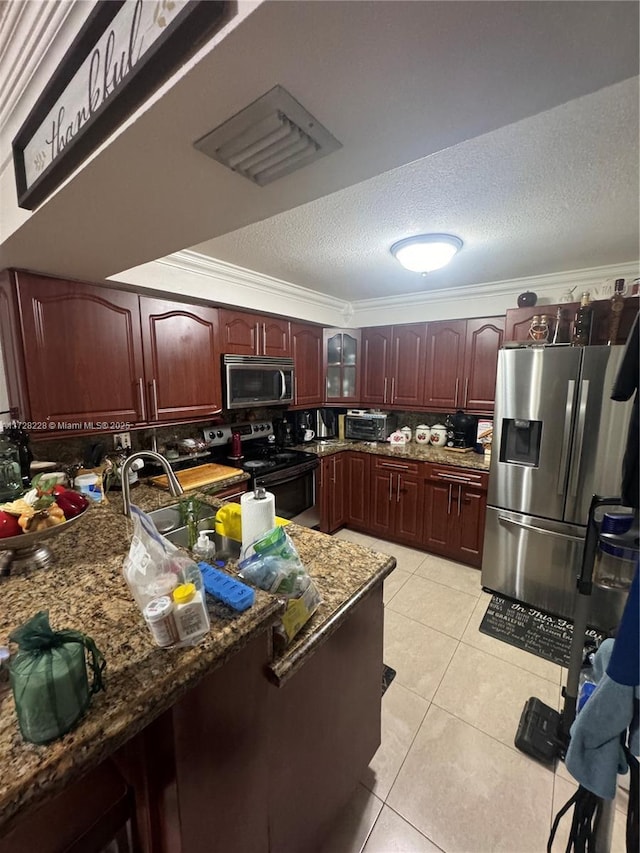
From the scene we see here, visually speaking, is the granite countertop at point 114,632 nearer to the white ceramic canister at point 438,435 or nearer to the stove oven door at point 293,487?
the stove oven door at point 293,487

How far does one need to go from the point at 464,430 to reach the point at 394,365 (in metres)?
0.87

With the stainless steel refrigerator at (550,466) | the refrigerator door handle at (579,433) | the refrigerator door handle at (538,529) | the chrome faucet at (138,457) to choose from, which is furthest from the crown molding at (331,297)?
the refrigerator door handle at (538,529)

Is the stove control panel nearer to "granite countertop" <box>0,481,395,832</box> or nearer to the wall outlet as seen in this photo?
the wall outlet

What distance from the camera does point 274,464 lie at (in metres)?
2.69

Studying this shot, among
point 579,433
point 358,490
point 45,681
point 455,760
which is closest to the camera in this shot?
point 45,681

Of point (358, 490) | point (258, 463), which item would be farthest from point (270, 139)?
point (358, 490)

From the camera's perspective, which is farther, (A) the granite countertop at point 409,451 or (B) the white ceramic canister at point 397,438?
(B) the white ceramic canister at point 397,438

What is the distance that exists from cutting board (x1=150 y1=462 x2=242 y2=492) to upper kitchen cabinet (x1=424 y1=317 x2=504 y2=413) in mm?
1845

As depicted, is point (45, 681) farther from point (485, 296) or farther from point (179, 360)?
point (485, 296)

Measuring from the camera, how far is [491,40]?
1.61 feet

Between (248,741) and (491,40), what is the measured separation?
1358 mm

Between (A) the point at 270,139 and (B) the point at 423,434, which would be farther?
(B) the point at 423,434

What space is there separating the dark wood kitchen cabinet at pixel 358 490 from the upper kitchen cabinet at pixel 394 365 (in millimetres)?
602

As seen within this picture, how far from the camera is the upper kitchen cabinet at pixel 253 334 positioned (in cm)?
246
